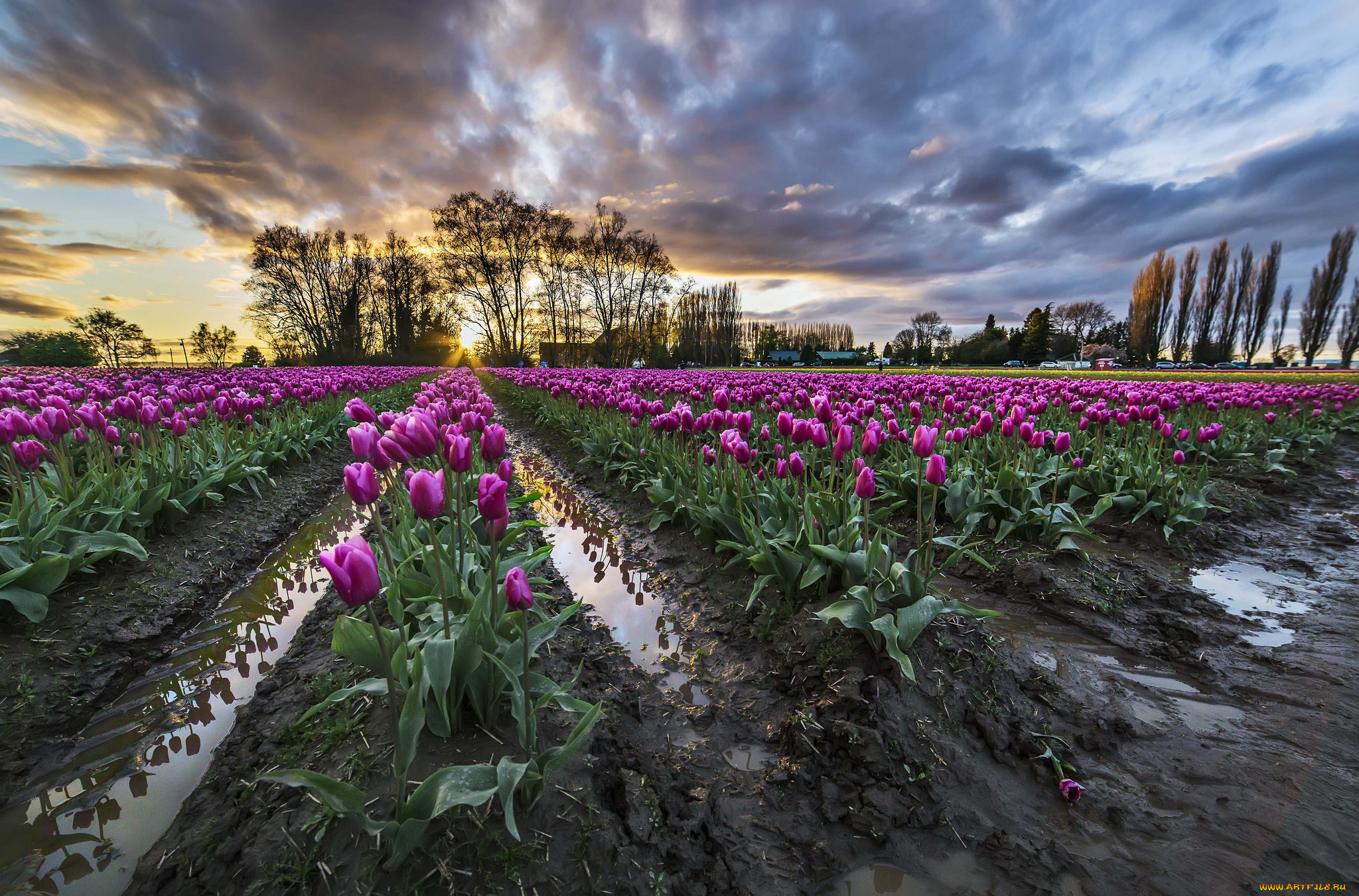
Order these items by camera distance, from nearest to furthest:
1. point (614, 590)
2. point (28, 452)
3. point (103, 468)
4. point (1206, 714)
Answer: point (1206, 714)
point (28, 452)
point (614, 590)
point (103, 468)

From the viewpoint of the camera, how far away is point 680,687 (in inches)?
109

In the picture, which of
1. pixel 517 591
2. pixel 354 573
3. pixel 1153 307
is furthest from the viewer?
pixel 1153 307

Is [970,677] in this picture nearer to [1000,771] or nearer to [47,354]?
[1000,771]

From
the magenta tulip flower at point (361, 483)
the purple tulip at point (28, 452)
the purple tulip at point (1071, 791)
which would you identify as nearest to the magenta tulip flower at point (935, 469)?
the purple tulip at point (1071, 791)

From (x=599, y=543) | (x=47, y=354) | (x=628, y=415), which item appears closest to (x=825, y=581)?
(x=599, y=543)

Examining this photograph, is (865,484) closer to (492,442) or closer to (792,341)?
(492,442)

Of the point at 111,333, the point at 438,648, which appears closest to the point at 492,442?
the point at 438,648

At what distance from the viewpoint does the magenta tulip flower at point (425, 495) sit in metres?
1.75

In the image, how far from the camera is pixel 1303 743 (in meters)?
2.18

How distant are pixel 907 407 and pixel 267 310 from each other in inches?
2045

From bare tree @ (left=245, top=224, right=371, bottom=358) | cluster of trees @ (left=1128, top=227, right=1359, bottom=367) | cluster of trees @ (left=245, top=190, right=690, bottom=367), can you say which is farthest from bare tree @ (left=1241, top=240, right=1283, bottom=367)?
bare tree @ (left=245, top=224, right=371, bottom=358)

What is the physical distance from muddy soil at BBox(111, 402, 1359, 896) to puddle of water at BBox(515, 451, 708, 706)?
0.32 ft

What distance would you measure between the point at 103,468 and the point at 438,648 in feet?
15.5

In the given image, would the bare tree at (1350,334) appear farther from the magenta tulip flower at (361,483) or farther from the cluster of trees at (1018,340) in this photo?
the magenta tulip flower at (361,483)
